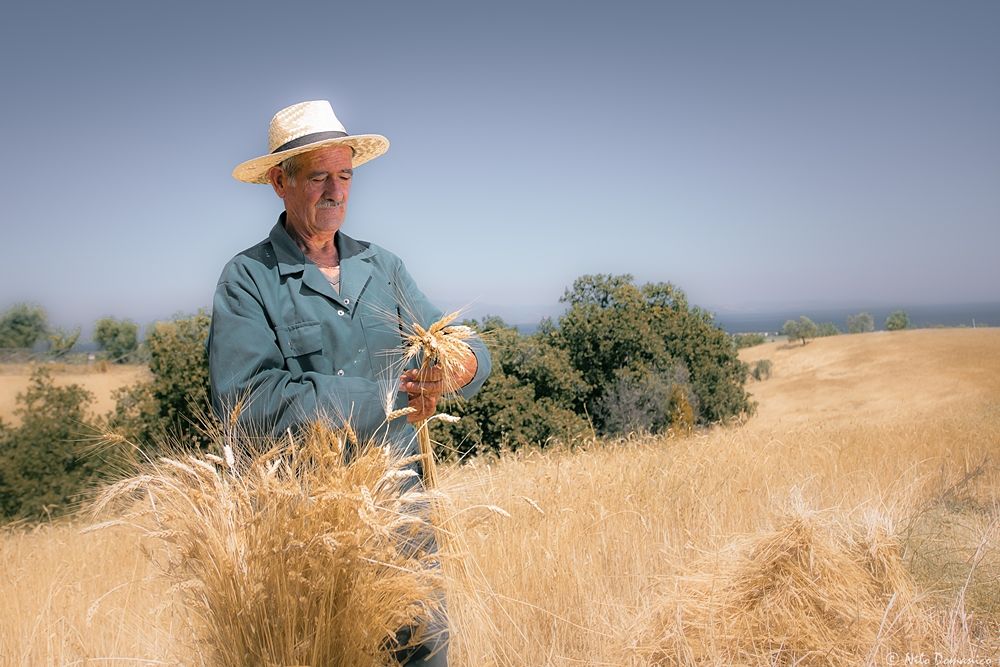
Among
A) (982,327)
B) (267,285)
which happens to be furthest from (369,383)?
(982,327)

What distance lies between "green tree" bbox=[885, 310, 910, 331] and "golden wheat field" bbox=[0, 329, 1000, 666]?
102 ft

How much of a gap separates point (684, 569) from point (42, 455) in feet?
39.2

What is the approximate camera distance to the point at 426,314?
273cm

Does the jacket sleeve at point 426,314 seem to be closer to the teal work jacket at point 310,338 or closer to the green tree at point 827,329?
the teal work jacket at point 310,338

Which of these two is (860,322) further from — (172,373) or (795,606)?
(795,606)

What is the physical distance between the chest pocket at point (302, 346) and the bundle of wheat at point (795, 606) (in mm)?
1696

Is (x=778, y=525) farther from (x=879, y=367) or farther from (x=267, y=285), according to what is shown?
(x=879, y=367)

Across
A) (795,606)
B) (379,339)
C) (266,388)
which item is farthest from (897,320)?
(266,388)

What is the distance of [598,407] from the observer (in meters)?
15.2

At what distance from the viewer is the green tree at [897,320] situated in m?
34.2

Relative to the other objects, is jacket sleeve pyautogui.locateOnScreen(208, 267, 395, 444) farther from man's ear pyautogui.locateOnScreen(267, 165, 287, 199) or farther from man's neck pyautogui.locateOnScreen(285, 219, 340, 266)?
man's ear pyautogui.locateOnScreen(267, 165, 287, 199)

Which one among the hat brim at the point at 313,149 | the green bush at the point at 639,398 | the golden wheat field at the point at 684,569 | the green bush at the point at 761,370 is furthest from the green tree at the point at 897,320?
the hat brim at the point at 313,149

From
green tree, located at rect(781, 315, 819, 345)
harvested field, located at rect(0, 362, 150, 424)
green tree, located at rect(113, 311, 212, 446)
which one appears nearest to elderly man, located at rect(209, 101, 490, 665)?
green tree, located at rect(113, 311, 212, 446)

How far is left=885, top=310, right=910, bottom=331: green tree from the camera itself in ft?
112
